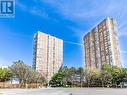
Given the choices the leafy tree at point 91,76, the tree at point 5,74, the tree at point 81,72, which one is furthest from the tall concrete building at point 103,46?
the tree at point 5,74

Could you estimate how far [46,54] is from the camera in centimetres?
13200

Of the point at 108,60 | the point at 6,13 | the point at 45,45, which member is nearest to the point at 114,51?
the point at 108,60

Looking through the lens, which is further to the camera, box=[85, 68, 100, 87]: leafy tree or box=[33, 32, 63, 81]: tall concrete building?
box=[33, 32, 63, 81]: tall concrete building

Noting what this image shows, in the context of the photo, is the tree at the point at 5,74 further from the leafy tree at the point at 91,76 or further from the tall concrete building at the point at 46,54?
the tall concrete building at the point at 46,54

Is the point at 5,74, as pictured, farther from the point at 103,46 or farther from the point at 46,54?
the point at 46,54

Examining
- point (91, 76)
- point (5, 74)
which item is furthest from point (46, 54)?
point (5, 74)

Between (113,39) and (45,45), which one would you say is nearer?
(113,39)

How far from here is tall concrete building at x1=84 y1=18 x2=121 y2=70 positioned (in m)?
91.3

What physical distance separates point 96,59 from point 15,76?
131ft

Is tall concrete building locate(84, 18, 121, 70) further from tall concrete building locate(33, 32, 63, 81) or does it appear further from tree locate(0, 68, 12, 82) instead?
tree locate(0, 68, 12, 82)

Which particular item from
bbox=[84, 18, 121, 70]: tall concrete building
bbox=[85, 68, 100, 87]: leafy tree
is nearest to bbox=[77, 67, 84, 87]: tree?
bbox=[85, 68, 100, 87]: leafy tree

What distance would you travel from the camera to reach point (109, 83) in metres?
72.2

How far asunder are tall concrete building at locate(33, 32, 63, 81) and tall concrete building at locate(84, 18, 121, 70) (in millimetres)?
33567

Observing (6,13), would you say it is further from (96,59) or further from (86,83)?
(96,59)
